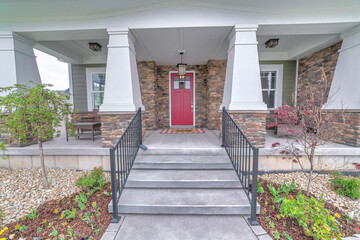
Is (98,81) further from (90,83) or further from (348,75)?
(348,75)

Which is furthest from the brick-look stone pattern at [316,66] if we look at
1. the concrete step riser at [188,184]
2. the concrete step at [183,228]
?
the concrete step at [183,228]

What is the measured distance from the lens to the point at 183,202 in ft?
7.06

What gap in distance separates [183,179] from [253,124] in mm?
1781

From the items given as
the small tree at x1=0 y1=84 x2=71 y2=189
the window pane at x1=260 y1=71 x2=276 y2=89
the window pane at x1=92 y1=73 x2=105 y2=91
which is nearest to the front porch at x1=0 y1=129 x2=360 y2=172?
the small tree at x1=0 y1=84 x2=71 y2=189

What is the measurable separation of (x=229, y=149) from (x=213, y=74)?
315 centimetres

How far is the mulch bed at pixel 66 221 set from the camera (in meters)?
1.86

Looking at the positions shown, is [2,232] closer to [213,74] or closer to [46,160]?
[46,160]

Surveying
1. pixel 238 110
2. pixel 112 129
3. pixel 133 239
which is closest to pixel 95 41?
pixel 112 129

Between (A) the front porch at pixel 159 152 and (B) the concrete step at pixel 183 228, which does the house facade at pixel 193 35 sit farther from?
(B) the concrete step at pixel 183 228

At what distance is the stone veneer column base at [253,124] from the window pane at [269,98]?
292 cm

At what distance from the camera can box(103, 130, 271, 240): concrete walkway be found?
183cm

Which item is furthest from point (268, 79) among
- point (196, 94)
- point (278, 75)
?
point (196, 94)

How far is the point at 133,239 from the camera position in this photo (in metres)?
1.74

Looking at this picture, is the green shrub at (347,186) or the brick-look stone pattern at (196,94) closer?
the green shrub at (347,186)
